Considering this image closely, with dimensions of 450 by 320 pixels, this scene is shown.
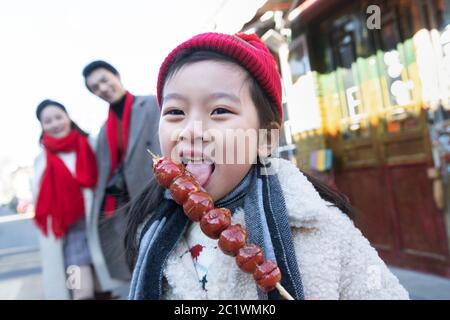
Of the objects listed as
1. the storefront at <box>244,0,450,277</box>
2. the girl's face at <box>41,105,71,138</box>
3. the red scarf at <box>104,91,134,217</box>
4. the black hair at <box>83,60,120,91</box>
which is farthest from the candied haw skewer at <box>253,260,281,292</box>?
the girl's face at <box>41,105,71,138</box>

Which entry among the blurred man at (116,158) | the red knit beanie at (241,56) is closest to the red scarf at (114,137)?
the blurred man at (116,158)

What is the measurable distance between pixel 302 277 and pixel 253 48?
619 mm

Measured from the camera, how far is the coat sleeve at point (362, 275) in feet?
3.37

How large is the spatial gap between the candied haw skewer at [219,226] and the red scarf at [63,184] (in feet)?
5.59

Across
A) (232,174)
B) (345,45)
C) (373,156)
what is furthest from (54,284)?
(345,45)

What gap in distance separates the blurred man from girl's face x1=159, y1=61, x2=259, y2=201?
69cm

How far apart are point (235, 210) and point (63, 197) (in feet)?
5.81

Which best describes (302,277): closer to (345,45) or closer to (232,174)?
(232,174)

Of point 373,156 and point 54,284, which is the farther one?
point 373,156

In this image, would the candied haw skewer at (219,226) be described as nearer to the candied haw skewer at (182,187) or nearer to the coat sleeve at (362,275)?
the candied haw skewer at (182,187)

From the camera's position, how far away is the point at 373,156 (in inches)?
142

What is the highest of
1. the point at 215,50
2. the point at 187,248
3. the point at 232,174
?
the point at 215,50

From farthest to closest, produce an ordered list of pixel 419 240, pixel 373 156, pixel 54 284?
pixel 373 156 < pixel 419 240 < pixel 54 284
